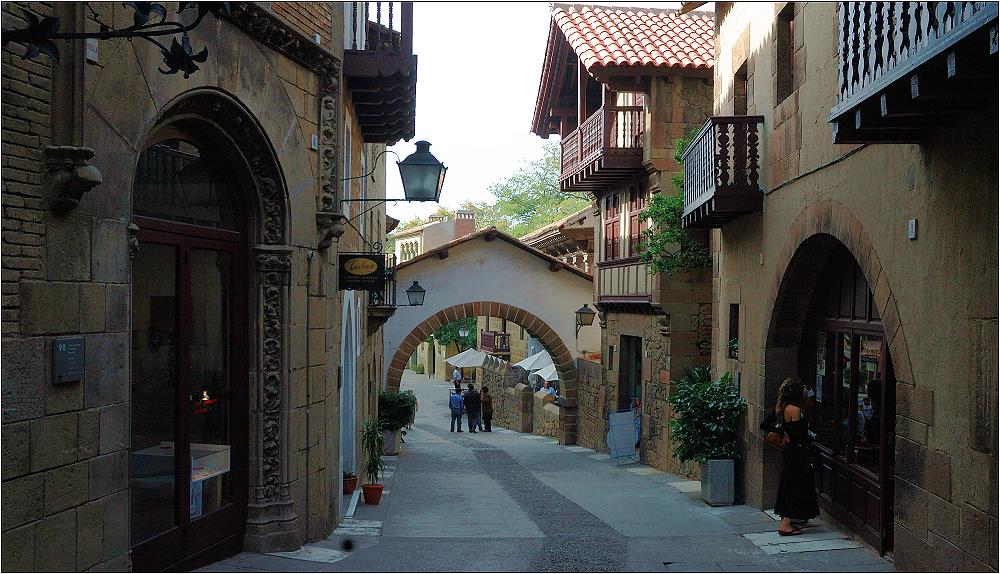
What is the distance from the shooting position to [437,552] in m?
9.44

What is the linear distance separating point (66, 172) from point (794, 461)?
289 inches

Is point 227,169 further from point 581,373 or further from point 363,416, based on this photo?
point 581,373

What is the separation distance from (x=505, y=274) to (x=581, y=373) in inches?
151

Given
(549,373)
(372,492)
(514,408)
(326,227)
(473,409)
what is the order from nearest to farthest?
(326,227), (372,492), (549,373), (473,409), (514,408)

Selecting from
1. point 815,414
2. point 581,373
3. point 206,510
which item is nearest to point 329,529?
point 206,510

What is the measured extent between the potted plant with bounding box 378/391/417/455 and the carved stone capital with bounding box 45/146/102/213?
635 inches

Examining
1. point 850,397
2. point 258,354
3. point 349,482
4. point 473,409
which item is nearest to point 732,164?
point 850,397

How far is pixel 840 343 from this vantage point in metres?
10.8

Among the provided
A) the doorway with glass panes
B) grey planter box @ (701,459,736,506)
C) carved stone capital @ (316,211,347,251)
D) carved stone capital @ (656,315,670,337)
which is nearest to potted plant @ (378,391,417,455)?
carved stone capital @ (656,315,670,337)

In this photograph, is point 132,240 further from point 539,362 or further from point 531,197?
point 531,197

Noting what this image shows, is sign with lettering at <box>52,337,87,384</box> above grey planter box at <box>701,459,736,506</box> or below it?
above

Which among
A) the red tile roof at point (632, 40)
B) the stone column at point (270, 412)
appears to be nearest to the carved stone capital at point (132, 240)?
the stone column at point (270, 412)

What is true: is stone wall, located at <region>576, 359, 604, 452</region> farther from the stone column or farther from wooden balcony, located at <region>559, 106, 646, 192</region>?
the stone column

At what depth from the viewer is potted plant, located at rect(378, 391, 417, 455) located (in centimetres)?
2162
